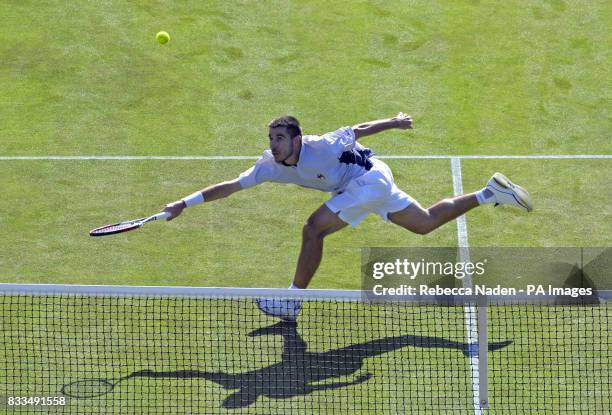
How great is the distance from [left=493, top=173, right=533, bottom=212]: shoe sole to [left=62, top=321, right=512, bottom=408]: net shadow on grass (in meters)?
2.16

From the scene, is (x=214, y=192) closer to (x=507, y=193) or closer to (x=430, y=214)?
(x=430, y=214)

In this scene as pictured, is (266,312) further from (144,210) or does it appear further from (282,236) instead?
(144,210)

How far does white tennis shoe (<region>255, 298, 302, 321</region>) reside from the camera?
12484 mm

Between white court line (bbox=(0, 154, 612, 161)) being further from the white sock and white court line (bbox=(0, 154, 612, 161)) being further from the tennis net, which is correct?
the tennis net

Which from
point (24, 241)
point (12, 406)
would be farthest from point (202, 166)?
point (12, 406)

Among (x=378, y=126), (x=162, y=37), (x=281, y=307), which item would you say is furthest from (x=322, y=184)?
(x=162, y=37)

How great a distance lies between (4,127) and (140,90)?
195cm

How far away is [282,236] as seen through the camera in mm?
14781

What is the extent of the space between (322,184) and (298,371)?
6.62 feet

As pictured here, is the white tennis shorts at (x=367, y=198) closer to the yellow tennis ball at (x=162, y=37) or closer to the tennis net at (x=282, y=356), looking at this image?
the tennis net at (x=282, y=356)

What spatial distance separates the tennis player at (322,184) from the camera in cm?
1250

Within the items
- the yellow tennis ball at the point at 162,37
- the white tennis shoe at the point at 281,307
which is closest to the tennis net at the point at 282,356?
the white tennis shoe at the point at 281,307

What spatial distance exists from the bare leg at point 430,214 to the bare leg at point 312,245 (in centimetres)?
82

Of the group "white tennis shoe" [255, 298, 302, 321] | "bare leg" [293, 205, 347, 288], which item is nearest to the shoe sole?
"bare leg" [293, 205, 347, 288]
